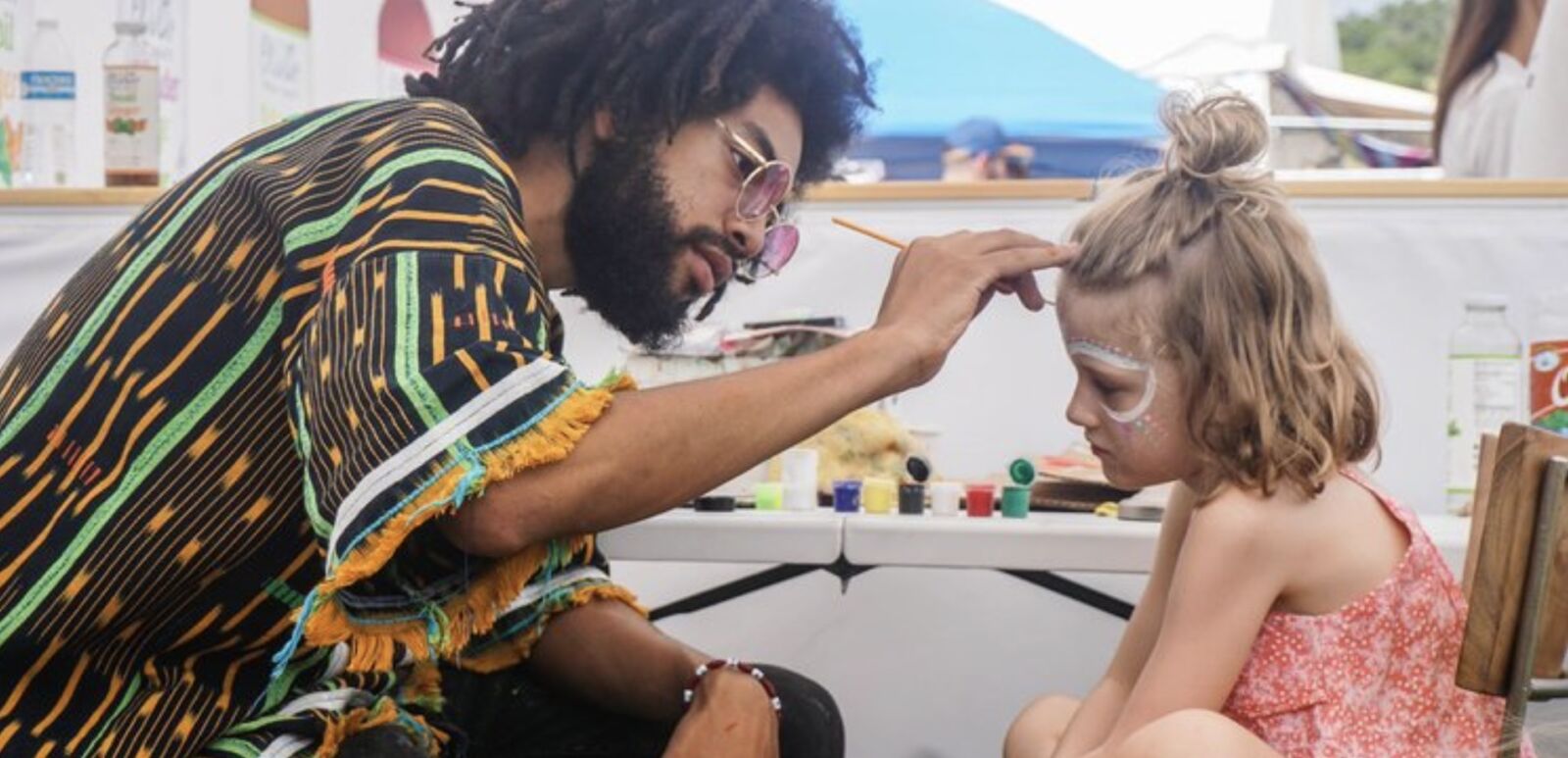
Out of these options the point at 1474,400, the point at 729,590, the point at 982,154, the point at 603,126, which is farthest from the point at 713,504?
the point at 982,154

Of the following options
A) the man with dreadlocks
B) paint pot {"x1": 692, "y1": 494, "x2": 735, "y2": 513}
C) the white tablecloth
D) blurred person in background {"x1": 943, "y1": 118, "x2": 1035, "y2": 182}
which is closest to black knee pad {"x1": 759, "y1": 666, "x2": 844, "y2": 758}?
the man with dreadlocks

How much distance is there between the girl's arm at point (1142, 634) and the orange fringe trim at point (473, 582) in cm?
65

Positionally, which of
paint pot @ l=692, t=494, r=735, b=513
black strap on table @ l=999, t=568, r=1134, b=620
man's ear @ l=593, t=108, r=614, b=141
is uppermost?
man's ear @ l=593, t=108, r=614, b=141

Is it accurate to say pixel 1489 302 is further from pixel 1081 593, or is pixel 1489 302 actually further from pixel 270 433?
pixel 270 433

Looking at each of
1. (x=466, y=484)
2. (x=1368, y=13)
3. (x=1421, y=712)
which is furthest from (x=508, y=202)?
(x=1368, y=13)

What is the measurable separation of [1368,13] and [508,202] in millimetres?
22590

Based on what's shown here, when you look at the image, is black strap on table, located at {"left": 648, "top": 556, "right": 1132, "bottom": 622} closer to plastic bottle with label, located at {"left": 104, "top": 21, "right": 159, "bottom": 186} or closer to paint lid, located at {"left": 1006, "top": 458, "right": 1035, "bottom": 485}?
paint lid, located at {"left": 1006, "top": 458, "right": 1035, "bottom": 485}

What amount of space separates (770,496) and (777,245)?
0.40 meters

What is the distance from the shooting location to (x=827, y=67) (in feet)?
7.11

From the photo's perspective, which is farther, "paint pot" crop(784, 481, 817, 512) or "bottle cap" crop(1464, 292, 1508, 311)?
"bottle cap" crop(1464, 292, 1508, 311)

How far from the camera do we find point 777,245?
2.15 m

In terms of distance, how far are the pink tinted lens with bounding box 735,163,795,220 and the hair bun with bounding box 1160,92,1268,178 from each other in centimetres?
42

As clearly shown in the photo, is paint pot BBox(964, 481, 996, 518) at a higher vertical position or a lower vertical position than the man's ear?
lower

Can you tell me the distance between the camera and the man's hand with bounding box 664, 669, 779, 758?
1.92 meters
